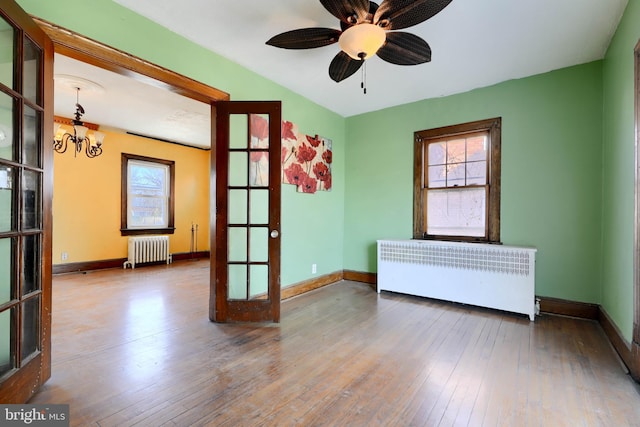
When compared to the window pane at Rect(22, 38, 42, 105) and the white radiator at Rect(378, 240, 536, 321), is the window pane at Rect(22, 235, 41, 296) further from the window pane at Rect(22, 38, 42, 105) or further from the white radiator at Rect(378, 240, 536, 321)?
the white radiator at Rect(378, 240, 536, 321)

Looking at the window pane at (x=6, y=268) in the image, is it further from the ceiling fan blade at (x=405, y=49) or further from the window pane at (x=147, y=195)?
the window pane at (x=147, y=195)

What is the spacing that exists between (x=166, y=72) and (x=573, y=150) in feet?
13.4

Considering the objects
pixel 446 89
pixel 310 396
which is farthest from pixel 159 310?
pixel 446 89

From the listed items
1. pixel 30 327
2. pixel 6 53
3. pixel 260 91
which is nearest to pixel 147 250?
pixel 260 91

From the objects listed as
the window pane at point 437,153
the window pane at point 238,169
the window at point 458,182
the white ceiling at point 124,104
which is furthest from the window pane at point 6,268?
the window pane at point 437,153

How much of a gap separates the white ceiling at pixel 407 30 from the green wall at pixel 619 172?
0.72ft

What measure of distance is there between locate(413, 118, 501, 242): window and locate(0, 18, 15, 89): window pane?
3937 mm

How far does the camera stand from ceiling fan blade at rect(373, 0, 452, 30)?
69.2 inches

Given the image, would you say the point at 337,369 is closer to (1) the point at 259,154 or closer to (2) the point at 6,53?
(1) the point at 259,154

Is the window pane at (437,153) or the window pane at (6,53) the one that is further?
the window pane at (437,153)

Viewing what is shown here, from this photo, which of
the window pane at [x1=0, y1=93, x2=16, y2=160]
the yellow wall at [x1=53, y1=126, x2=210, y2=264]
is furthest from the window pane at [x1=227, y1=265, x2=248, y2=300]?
the yellow wall at [x1=53, y1=126, x2=210, y2=264]

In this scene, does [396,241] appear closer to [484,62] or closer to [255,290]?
[255,290]

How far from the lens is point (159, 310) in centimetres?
328

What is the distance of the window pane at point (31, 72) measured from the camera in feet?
5.41
